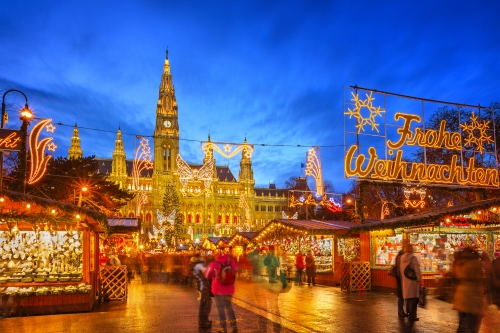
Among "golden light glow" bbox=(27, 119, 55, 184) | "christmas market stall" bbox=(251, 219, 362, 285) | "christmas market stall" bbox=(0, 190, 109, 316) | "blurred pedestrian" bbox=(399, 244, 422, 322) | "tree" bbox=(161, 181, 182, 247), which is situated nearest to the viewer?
"blurred pedestrian" bbox=(399, 244, 422, 322)

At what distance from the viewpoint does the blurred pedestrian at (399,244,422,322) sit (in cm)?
936

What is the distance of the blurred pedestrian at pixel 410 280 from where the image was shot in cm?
936

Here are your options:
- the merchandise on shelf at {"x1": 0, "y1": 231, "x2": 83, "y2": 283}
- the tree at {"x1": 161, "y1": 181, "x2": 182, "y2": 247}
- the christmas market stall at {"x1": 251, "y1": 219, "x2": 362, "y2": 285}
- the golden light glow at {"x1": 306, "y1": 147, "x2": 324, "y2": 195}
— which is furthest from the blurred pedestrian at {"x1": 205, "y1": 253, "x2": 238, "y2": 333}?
the tree at {"x1": 161, "y1": 181, "x2": 182, "y2": 247}

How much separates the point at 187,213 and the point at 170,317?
297 feet

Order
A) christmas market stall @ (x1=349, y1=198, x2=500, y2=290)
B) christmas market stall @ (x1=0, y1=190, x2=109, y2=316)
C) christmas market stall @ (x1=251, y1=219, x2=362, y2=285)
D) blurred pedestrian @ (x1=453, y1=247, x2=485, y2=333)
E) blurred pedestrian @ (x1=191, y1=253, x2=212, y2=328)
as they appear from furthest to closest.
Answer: christmas market stall @ (x1=251, y1=219, x2=362, y2=285)
christmas market stall @ (x1=349, y1=198, x2=500, y2=290)
christmas market stall @ (x1=0, y1=190, x2=109, y2=316)
blurred pedestrian @ (x1=191, y1=253, x2=212, y2=328)
blurred pedestrian @ (x1=453, y1=247, x2=485, y2=333)

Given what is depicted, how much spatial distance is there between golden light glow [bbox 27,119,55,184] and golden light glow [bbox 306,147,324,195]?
11182mm

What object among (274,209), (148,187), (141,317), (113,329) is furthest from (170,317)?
(274,209)

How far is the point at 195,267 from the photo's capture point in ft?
31.0

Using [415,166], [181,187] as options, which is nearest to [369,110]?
[415,166]

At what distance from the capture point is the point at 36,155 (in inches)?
561

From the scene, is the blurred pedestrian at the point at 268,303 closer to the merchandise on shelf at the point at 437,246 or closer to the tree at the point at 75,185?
the merchandise on shelf at the point at 437,246

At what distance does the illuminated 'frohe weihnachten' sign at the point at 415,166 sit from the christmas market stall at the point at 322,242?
8.02 feet

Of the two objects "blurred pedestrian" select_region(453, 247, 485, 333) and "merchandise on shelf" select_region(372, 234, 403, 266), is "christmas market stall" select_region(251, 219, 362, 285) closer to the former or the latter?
"merchandise on shelf" select_region(372, 234, 403, 266)

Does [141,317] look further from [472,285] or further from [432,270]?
[432,270]
